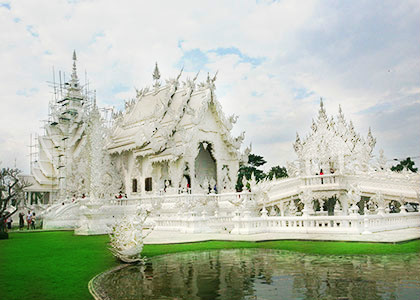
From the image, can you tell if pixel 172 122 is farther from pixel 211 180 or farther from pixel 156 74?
pixel 156 74

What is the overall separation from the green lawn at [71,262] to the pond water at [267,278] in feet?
1.38

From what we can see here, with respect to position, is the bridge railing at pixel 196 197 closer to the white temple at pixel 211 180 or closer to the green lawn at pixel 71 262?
the white temple at pixel 211 180

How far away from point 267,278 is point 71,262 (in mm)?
4308

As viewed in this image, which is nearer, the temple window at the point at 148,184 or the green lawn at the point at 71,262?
the green lawn at the point at 71,262

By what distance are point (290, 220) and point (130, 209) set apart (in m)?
9.86

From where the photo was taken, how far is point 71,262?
816 cm

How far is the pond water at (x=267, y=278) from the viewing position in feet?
16.4

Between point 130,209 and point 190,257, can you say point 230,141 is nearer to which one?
point 130,209

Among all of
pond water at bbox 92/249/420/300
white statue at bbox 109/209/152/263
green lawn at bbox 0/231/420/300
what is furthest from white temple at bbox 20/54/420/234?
white statue at bbox 109/209/152/263

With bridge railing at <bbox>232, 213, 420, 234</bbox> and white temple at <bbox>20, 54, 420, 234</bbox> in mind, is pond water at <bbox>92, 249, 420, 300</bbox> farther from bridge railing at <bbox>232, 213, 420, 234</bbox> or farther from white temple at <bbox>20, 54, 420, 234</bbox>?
white temple at <bbox>20, 54, 420, 234</bbox>

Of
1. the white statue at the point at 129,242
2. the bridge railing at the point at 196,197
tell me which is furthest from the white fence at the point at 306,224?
the white statue at the point at 129,242

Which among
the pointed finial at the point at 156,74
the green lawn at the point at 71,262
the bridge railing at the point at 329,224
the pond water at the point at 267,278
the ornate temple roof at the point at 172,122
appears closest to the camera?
the pond water at the point at 267,278

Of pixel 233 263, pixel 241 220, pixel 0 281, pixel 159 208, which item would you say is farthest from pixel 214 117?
pixel 0 281

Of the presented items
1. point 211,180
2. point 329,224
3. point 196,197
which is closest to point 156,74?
point 211,180
